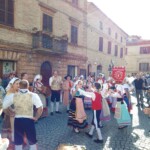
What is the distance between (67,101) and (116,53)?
21.4 metres

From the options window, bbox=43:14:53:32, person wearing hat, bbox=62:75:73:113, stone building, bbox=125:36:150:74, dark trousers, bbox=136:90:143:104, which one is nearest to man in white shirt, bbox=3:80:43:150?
person wearing hat, bbox=62:75:73:113

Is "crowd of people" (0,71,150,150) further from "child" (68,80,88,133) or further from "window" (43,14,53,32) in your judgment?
"window" (43,14,53,32)

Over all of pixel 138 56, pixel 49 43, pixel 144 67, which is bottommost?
pixel 144 67

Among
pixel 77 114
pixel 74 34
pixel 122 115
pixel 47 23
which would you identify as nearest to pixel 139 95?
pixel 122 115

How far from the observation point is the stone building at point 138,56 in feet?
140

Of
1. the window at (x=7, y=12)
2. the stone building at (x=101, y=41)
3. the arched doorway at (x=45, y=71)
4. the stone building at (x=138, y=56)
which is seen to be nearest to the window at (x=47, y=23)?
the arched doorway at (x=45, y=71)

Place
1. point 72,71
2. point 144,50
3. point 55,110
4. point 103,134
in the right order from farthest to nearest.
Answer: point 144,50 < point 72,71 < point 55,110 < point 103,134

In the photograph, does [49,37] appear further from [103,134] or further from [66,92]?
[103,134]

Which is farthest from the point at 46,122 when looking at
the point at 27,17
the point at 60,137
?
the point at 27,17

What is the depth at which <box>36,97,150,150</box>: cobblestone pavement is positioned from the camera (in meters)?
5.47

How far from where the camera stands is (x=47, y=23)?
47.4 ft

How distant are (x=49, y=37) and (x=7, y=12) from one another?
3294mm

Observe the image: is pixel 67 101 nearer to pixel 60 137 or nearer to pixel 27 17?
Answer: pixel 60 137

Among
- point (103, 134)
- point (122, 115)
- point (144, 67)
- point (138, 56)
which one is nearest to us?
point (103, 134)
